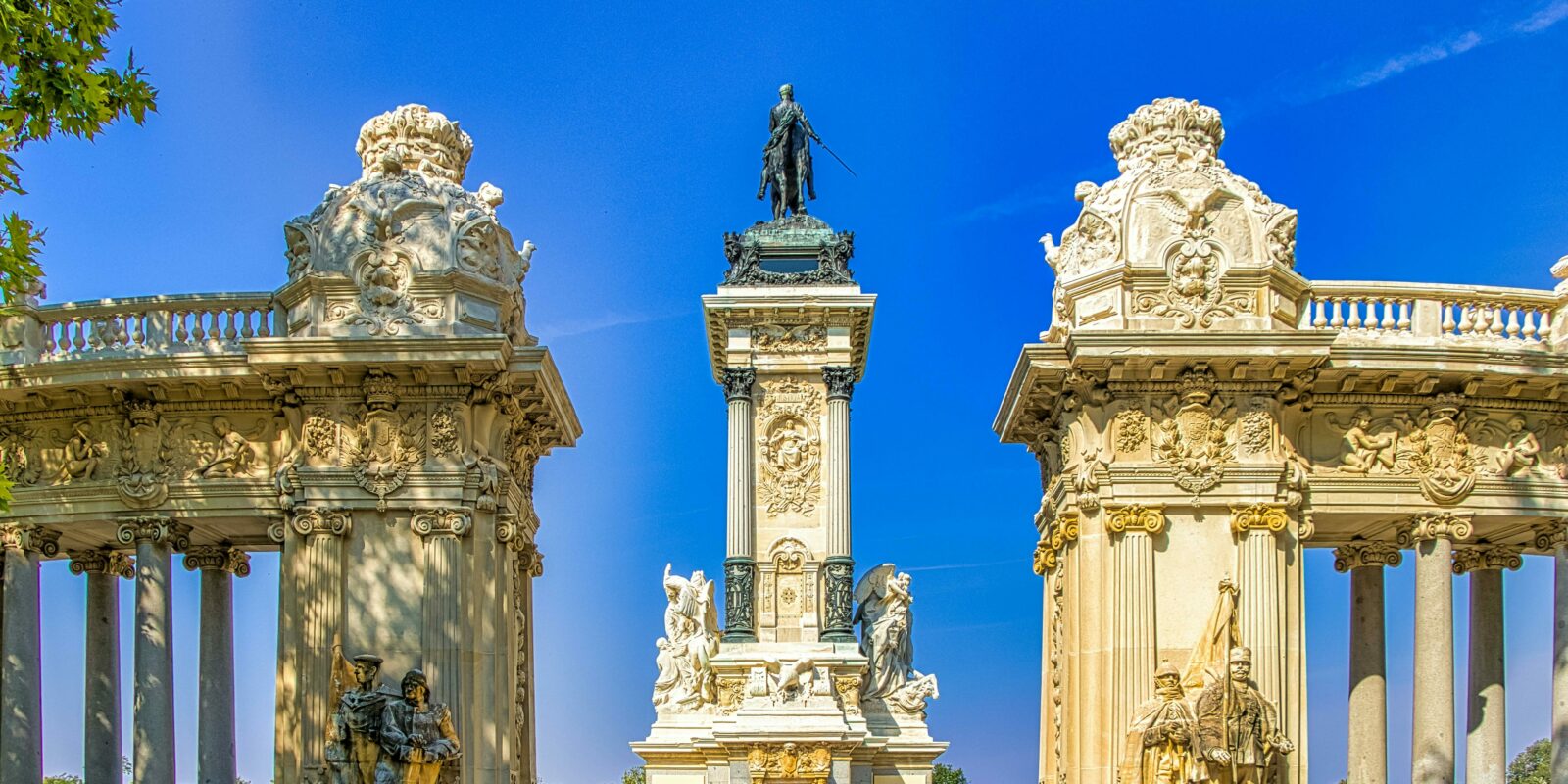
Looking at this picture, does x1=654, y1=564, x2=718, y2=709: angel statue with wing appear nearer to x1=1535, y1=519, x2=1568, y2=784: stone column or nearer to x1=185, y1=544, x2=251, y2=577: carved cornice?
x1=185, y1=544, x2=251, y2=577: carved cornice

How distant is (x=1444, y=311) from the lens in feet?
92.1

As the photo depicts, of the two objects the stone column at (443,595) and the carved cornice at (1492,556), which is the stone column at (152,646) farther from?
the carved cornice at (1492,556)

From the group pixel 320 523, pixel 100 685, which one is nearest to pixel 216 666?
pixel 100 685

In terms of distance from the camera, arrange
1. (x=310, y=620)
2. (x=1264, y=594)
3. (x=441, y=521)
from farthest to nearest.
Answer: (x=441, y=521) < (x=310, y=620) < (x=1264, y=594)

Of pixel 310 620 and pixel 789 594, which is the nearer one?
pixel 310 620

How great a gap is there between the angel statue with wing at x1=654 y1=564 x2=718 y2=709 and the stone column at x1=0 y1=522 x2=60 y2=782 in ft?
33.0

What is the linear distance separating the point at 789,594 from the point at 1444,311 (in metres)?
11.4

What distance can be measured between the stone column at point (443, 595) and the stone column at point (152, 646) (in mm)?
3629

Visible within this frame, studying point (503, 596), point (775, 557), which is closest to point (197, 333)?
point (503, 596)

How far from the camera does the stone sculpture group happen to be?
25359mm

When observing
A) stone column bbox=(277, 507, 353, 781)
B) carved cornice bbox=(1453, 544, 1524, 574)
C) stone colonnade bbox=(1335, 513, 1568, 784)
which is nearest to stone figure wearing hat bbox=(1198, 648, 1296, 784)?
stone colonnade bbox=(1335, 513, 1568, 784)

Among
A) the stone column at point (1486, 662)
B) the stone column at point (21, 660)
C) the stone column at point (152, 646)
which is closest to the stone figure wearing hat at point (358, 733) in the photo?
the stone column at point (152, 646)

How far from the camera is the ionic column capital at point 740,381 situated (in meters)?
34.2

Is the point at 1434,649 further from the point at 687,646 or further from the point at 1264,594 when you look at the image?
the point at 687,646
